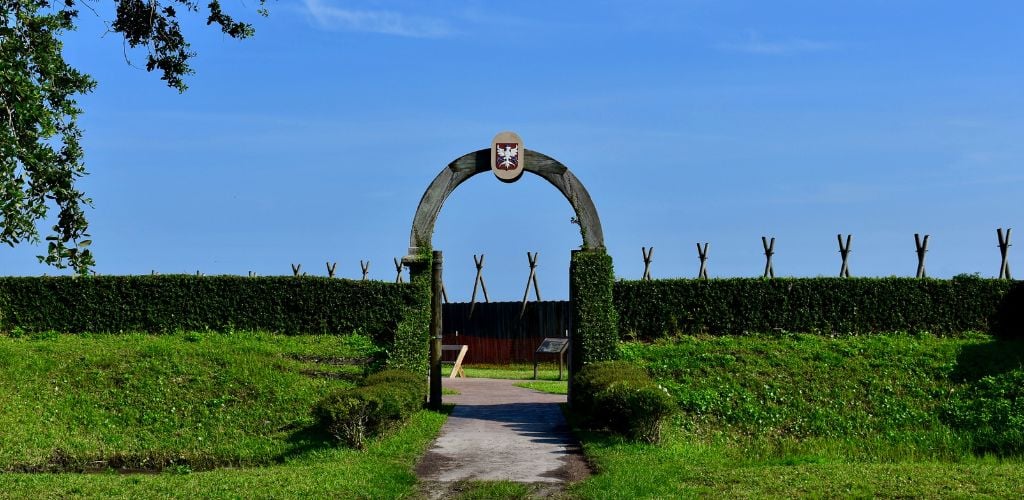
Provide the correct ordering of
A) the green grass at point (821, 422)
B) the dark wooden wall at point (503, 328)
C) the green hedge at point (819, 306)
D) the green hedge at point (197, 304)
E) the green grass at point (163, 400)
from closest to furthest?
1. the green grass at point (821, 422)
2. the green grass at point (163, 400)
3. the green hedge at point (819, 306)
4. the green hedge at point (197, 304)
5. the dark wooden wall at point (503, 328)

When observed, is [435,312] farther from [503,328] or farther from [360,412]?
[503,328]

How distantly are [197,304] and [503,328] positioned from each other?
46.7 feet

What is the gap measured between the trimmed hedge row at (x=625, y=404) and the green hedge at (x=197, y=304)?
8423mm

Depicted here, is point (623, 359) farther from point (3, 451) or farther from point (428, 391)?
point (3, 451)

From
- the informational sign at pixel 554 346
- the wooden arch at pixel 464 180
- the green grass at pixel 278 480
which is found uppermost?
the wooden arch at pixel 464 180

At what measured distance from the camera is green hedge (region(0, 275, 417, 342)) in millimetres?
25047

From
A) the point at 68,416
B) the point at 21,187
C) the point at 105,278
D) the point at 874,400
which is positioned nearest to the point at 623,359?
the point at 874,400

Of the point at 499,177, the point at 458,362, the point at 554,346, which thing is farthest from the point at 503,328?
the point at 499,177

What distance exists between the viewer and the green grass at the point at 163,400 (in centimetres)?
1648

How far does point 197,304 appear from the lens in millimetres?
26219

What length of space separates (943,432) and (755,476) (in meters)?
7.37

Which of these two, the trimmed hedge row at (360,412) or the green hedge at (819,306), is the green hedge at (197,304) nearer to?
the green hedge at (819,306)

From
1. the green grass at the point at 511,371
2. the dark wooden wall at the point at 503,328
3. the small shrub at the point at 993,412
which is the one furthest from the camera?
the dark wooden wall at the point at 503,328

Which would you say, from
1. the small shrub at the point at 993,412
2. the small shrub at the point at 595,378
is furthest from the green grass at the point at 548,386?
the small shrub at the point at 993,412
